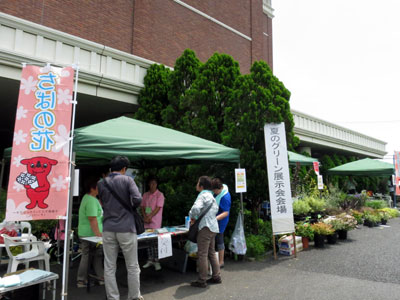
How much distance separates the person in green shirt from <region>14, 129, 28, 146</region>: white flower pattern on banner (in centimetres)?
129

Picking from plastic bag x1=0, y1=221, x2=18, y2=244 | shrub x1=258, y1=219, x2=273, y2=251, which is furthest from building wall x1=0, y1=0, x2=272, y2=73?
shrub x1=258, y1=219, x2=273, y2=251

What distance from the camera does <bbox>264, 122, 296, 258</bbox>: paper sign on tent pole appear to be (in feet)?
21.0

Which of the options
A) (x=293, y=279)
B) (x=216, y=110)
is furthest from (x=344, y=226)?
(x=216, y=110)

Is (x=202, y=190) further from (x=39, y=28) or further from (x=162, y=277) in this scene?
(x=39, y=28)

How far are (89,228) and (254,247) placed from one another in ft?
11.5

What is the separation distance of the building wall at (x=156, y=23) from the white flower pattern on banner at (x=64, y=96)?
354 inches

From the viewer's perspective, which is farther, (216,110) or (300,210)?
(300,210)

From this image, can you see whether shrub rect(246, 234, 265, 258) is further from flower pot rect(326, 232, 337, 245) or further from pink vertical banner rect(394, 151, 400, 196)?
pink vertical banner rect(394, 151, 400, 196)

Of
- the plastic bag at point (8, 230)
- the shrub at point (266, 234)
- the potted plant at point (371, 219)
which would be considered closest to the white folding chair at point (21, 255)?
the plastic bag at point (8, 230)

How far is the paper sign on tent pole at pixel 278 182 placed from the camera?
641cm

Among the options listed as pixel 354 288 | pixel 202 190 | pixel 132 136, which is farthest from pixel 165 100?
pixel 354 288

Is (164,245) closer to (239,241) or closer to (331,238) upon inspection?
(239,241)

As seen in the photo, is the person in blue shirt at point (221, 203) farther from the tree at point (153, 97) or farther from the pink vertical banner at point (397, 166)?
the pink vertical banner at point (397, 166)

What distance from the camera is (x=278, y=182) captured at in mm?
6500
